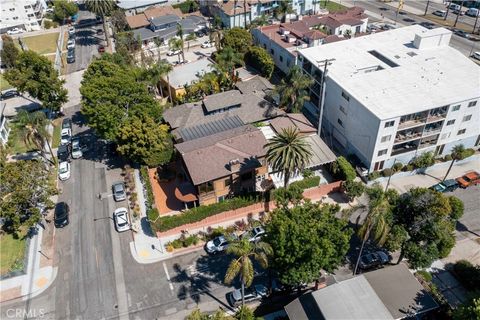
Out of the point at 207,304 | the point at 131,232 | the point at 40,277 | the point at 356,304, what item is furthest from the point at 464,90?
the point at 40,277

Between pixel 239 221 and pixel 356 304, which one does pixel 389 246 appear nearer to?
pixel 356 304

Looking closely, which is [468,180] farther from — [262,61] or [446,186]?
[262,61]

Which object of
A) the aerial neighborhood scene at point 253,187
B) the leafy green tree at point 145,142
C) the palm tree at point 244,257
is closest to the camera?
the palm tree at point 244,257

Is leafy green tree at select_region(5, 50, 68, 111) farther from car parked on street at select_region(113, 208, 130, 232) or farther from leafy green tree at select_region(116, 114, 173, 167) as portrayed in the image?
car parked on street at select_region(113, 208, 130, 232)

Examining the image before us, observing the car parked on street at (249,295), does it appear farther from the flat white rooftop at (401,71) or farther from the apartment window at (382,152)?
the flat white rooftop at (401,71)

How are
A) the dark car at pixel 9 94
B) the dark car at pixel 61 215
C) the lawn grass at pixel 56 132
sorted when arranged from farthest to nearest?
the dark car at pixel 9 94
the lawn grass at pixel 56 132
the dark car at pixel 61 215

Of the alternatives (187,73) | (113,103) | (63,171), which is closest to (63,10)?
(187,73)

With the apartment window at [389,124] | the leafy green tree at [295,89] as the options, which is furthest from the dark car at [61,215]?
the apartment window at [389,124]

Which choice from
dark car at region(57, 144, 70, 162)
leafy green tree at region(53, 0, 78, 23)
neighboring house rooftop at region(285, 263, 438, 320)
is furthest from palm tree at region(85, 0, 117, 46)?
neighboring house rooftop at region(285, 263, 438, 320)
